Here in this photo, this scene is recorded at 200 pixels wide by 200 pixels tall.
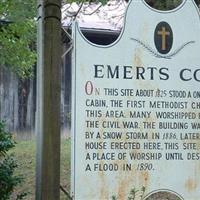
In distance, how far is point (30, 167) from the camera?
11.5 meters

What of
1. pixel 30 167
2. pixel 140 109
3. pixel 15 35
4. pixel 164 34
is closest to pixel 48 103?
pixel 140 109

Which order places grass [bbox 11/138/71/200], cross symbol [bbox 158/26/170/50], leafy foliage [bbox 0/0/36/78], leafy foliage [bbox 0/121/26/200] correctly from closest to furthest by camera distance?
cross symbol [bbox 158/26/170/50] < leafy foliage [bbox 0/121/26/200] < leafy foliage [bbox 0/0/36/78] < grass [bbox 11/138/71/200]

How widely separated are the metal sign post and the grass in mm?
4813

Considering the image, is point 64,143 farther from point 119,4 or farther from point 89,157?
point 89,157

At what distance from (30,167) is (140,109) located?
6.94m

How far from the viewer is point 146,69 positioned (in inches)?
194

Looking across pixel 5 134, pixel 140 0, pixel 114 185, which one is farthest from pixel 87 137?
pixel 5 134

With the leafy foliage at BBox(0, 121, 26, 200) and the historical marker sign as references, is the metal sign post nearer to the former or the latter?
the historical marker sign

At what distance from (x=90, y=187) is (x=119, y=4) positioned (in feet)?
21.0

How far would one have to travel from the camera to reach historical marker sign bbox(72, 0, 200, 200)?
4.70m

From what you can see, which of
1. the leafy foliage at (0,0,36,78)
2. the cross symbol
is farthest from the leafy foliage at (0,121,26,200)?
the cross symbol

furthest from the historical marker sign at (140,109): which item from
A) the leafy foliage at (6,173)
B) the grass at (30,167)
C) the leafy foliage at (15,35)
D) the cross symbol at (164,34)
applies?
the grass at (30,167)

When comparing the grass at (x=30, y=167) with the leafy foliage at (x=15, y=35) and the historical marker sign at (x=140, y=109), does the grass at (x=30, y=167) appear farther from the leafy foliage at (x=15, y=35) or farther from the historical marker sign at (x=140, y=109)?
the historical marker sign at (x=140, y=109)

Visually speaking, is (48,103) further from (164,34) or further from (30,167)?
(30,167)
